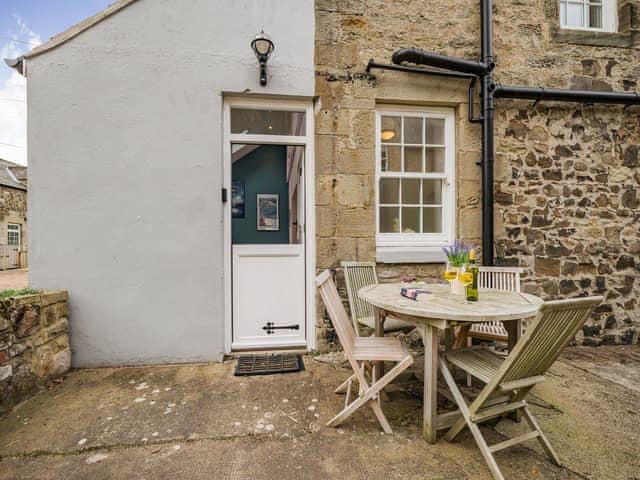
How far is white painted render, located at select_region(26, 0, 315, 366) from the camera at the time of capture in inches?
120

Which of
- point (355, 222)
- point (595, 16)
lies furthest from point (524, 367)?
point (595, 16)

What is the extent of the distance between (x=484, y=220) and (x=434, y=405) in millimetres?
2345

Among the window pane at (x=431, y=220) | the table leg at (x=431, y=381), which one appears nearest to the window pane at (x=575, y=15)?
the window pane at (x=431, y=220)

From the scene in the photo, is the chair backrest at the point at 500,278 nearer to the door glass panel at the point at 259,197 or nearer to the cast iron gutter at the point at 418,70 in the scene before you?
the cast iron gutter at the point at 418,70

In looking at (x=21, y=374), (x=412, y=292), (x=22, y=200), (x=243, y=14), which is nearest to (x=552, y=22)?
(x=243, y=14)

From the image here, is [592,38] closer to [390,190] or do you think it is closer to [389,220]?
[390,190]

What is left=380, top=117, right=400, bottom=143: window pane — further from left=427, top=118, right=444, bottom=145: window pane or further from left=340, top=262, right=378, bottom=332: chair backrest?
left=340, top=262, right=378, bottom=332: chair backrest

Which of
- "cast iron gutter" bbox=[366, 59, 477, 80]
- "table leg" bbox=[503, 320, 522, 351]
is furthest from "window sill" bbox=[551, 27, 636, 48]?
"table leg" bbox=[503, 320, 522, 351]

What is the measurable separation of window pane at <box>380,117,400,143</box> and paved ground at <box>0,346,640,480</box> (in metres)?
2.64

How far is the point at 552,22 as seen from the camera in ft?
12.3

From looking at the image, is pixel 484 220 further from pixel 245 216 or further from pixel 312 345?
pixel 245 216

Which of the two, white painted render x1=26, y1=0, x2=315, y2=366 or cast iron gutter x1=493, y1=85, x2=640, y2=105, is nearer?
white painted render x1=26, y1=0, x2=315, y2=366

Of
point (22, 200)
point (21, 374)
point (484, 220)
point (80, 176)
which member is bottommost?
point (21, 374)

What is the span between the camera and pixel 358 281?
10.6 ft
